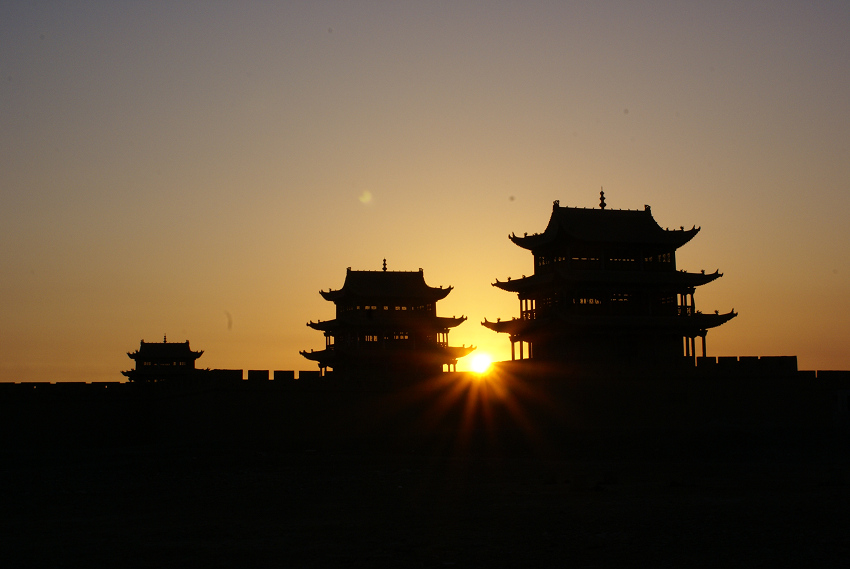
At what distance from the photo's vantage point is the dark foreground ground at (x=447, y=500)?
49.2 feet

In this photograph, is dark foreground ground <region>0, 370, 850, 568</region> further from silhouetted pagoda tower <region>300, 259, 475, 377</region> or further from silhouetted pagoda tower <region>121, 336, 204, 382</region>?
silhouetted pagoda tower <region>121, 336, 204, 382</region>

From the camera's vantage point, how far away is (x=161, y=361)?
9325cm

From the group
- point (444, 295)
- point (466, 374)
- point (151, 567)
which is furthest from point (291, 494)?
point (444, 295)

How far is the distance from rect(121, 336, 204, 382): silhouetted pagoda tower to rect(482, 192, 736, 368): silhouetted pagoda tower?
4802cm

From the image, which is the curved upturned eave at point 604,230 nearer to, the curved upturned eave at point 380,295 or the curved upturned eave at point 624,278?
the curved upturned eave at point 624,278

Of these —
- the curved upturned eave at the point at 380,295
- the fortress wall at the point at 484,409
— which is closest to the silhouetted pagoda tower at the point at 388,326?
the curved upturned eave at the point at 380,295

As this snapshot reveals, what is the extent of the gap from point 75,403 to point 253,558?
122 feet

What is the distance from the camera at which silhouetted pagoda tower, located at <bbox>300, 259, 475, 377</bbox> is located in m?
64.1

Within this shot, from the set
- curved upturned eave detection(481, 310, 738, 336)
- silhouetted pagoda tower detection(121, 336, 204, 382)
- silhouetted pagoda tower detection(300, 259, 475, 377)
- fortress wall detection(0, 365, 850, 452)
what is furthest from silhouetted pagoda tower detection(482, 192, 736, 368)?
silhouetted pagoda tower detection(121, 336, 204, 382)

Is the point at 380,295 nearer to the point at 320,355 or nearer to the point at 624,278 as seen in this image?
the point at 320,355

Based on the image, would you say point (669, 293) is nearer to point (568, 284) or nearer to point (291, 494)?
point (568, 284)

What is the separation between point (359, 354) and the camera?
63.1m

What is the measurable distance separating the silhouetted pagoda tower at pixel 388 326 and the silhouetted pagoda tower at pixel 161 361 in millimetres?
28917

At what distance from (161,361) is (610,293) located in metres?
54.7
